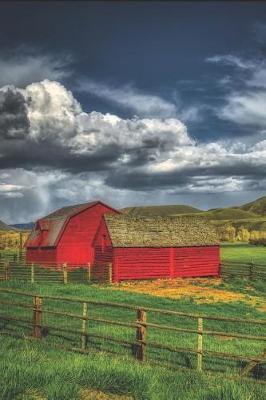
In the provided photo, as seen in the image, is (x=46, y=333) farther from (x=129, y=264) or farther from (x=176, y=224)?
(x=176, y=224)

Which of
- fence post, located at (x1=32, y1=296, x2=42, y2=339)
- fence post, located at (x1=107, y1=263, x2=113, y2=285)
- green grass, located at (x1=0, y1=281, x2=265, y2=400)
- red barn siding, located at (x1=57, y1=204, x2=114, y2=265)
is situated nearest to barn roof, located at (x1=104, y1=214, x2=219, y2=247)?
fence post, located at (x1=107, y1=263, x2=113, y2=285)

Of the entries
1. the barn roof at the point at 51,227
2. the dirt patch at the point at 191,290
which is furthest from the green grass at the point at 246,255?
the barn roof at the point at 51,227

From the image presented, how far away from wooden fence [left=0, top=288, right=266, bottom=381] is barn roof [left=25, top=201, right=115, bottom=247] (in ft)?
78.4

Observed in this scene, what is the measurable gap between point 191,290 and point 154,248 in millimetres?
8363

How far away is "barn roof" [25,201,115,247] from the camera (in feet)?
151

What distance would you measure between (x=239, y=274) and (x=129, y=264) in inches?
363

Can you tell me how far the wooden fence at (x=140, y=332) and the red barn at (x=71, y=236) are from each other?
77.3 ft

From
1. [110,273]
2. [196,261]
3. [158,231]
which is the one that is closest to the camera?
[110,273]

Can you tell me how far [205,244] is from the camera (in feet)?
→ 137

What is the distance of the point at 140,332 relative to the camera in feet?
38.4

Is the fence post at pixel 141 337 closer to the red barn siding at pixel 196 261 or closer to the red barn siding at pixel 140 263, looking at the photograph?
the red barn siding at pixel 140 263

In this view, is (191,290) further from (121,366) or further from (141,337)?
(121,366)

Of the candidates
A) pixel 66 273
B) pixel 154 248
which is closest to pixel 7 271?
pixel 66 273

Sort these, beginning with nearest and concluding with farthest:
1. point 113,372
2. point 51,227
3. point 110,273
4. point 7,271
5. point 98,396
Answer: point 98,396 < point 113,372 < point 7,271 < point 110,273 < point 51,227
